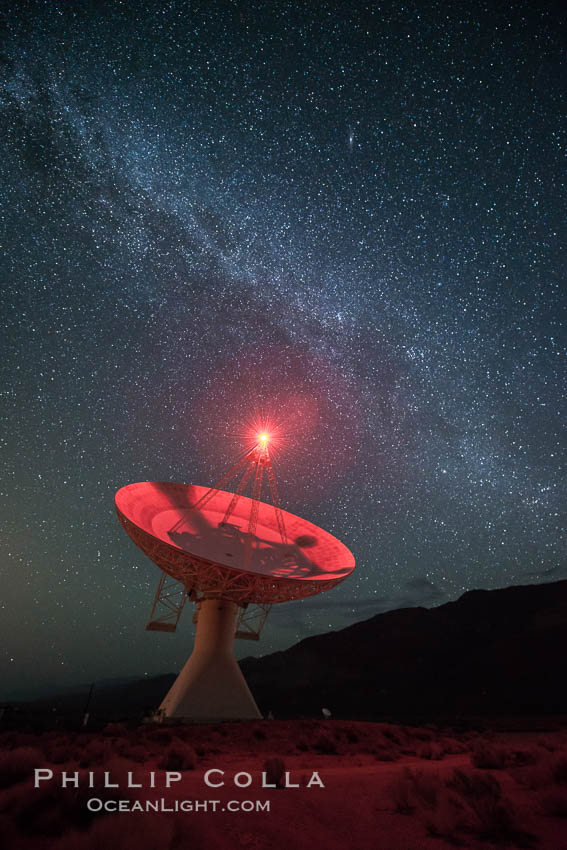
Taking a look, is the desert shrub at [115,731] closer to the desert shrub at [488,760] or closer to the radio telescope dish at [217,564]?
the radio telescope dish at [217,564]

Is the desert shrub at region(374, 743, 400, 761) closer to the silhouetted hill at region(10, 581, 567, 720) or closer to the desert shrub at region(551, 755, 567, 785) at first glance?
the desert shrub at region(551, 755, 567, 785)

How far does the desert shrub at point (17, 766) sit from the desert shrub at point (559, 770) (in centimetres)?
871

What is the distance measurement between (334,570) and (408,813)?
17.3 meters

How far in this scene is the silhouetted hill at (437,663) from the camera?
54.8 m

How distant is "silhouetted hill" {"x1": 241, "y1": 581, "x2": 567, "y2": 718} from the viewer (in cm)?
5484

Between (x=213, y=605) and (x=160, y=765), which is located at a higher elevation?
(x=213, y=605)

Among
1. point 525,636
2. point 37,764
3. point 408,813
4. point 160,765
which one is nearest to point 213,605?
point 160,765

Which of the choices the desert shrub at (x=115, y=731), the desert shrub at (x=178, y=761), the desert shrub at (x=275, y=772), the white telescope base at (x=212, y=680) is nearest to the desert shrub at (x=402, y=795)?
the desert shrub at (x=275, y=772)

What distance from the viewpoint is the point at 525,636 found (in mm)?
65000

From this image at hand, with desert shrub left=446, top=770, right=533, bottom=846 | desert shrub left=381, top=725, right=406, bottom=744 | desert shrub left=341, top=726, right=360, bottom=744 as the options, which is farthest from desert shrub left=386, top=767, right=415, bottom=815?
desert shrub left=381, top=725, right=406, bottom=744

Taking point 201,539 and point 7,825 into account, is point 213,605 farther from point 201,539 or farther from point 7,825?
point 7,825

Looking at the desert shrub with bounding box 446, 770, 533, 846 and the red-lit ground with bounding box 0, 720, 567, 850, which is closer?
the red-lit ground with bounding box 0, 720, 567, 850

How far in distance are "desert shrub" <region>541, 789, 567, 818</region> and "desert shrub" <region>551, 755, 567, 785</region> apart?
1.25 meters

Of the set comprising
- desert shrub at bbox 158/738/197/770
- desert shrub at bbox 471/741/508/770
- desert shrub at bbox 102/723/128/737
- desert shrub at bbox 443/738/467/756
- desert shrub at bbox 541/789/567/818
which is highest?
desert shrub at bbox 102/723/128/737
